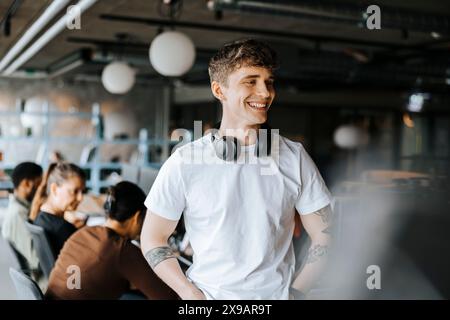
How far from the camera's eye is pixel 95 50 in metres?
7.86

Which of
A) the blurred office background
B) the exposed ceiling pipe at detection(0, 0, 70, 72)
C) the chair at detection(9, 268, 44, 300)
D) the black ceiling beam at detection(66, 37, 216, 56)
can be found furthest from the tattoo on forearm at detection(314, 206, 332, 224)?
the black ceiling beam at detection(66, 37, 216, 56)

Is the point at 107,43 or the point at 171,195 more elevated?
the point at 107,43

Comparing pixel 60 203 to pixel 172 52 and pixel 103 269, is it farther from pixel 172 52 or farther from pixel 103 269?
pixel 172 52

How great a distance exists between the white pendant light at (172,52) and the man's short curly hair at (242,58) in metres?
2.67

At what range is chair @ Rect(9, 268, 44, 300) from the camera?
6.31ft

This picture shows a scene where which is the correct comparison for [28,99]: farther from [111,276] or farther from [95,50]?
[111,276]

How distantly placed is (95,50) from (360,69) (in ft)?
11.8

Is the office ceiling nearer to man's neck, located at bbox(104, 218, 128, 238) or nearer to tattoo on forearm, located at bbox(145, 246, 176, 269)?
man's neck, located at bbox(104, 218, 128, 238)

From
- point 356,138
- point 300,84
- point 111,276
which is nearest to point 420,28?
point 111,276

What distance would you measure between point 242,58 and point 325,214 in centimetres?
47

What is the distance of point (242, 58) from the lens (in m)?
1.46

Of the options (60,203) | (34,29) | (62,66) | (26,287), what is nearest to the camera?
(26,287)

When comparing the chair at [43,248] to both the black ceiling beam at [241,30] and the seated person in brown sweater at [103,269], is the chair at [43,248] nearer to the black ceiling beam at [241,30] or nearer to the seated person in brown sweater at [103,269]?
the seated person in brown sweater at [103,269]

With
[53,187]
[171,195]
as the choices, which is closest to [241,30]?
[53,187]
